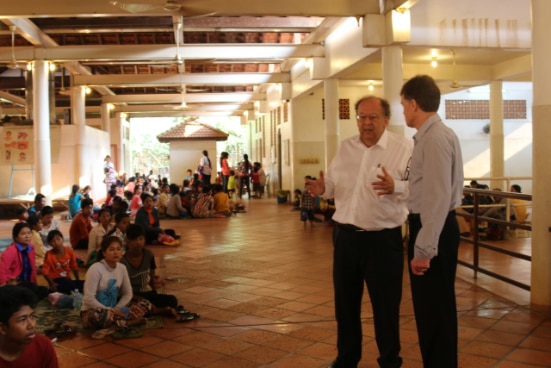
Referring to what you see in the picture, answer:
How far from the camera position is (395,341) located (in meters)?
3.26

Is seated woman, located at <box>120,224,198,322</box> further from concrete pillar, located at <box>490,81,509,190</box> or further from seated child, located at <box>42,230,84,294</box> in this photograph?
concrete pillar, located at <box>490,81,509,190</box>

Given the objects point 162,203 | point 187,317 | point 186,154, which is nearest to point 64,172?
point 162,203

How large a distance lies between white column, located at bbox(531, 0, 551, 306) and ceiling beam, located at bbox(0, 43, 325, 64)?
27.5 feet

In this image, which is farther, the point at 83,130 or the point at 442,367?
the point at 83,130

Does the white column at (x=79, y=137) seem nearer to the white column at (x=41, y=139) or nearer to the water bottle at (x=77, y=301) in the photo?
the white column at (x=41, y=139)

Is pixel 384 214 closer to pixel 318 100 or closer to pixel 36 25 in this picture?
pixel 36 25

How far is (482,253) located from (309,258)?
7.98 feet

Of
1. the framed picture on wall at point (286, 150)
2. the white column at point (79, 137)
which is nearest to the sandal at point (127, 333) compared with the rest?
the framed picture on wall at point (286, 150)

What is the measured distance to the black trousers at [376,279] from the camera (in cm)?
324

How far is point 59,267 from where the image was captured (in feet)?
19.7

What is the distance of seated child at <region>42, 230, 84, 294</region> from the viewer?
→ 19.2 ft

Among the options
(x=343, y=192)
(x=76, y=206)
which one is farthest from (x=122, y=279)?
(x=76, y=206)

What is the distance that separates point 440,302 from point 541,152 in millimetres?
2726

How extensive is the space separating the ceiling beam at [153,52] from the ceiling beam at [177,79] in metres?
3.70
